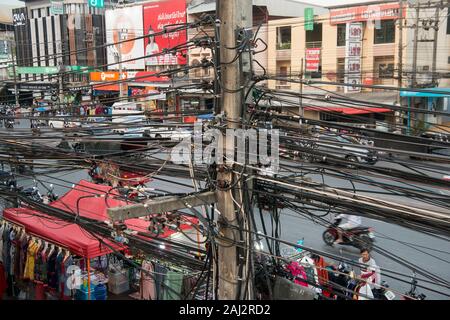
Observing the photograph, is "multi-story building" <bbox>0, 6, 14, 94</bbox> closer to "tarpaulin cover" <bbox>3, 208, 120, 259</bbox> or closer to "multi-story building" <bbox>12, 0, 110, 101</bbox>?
"multi-story building" <bbox>12, 0, 110, 101</bbox>

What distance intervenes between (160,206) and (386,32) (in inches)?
883

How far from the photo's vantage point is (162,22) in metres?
36.8

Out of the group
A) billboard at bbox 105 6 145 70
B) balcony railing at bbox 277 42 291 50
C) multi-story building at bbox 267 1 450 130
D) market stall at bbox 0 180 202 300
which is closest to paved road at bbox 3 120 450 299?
market stall at bbox 0 180 202 300

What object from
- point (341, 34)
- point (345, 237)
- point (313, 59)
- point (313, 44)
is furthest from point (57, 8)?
point (345, 237)

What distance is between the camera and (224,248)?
4051 millimetres

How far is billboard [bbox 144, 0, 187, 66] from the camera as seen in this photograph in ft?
115

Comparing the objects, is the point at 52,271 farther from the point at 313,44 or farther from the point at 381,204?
the point at 313,44

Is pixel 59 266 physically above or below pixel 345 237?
above

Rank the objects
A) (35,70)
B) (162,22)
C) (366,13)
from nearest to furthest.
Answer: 1. (366,13)
2. (162,22)
3. (35,70)

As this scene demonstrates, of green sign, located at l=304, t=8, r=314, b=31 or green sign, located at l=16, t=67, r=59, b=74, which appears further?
green sign, located at l=16, t=67, r=59, b=74

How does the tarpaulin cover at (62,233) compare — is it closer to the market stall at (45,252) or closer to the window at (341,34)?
the market stall at (45,252)

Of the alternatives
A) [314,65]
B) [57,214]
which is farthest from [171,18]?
[57,214]

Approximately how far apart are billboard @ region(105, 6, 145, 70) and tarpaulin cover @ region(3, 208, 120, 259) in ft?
98.2

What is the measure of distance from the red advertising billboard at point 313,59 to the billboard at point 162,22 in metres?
11.1
